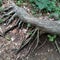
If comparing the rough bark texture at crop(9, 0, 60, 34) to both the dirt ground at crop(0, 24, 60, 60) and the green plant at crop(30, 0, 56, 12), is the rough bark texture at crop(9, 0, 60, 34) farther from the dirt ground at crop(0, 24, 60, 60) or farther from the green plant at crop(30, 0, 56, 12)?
the green plant at crop(30, 0, 56, 12)

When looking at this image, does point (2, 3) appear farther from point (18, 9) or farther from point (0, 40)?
point (0, 40)

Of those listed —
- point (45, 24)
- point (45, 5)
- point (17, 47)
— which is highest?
point (45, 24)

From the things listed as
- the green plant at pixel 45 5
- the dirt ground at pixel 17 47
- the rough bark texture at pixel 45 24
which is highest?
the rough bark texture at pixel 45 24

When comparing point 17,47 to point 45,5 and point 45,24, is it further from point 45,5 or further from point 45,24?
point 45,5

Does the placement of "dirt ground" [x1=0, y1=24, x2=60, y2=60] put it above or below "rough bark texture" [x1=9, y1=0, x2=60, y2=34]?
below

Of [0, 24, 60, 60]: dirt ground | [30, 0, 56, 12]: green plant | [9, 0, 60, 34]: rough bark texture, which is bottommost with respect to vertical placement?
[0, 24, 60, 60]: dirt ground

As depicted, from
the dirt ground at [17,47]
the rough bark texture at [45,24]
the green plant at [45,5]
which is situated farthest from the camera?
the green plant at [45,5]

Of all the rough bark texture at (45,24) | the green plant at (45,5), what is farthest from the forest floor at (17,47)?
the green plant at (45,5)

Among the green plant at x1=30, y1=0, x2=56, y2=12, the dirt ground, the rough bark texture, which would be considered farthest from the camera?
the green plant at x1=30, y1=0, x2=56, y2=12

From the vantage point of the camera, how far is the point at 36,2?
7.28 metres

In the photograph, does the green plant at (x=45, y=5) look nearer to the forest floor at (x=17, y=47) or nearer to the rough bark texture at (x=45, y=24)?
the rough bark texture at (x=45, y=24)

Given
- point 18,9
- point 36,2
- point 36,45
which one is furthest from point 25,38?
point 36,2

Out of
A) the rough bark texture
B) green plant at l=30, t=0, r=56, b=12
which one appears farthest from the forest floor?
green plant at l=30, t=0, r=56, b=12

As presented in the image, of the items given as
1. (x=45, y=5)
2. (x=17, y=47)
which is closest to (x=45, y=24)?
(x=17, y=47)
